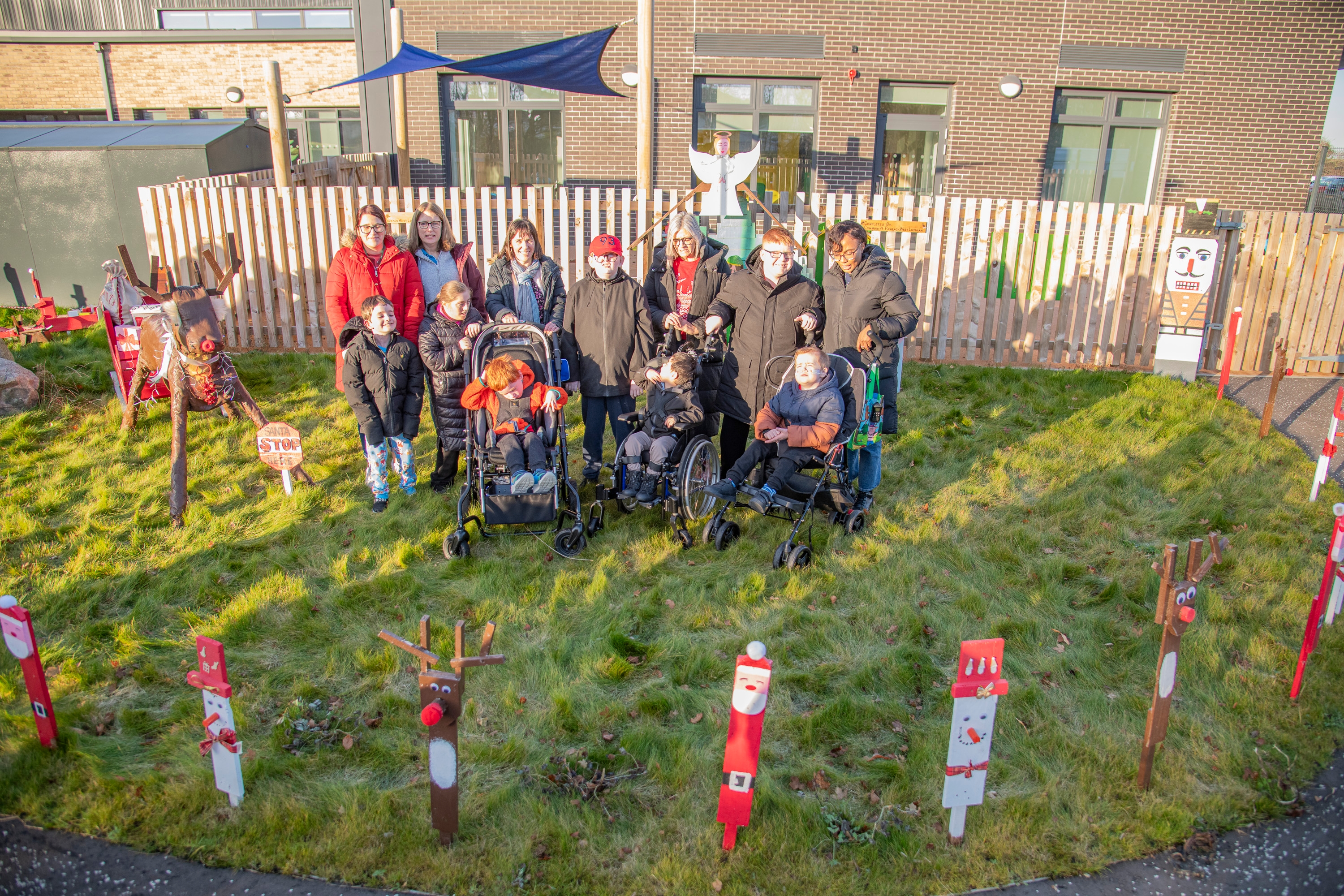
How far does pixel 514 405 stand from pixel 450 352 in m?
0.62

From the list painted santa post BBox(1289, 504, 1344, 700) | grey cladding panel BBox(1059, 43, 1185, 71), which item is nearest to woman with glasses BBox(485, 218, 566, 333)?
painted santa post BBox(1289, 504, 1344, 700)

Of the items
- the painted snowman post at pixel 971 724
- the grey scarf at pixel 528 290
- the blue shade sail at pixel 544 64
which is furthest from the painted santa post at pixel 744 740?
the blue shade sail at pixel 544 64

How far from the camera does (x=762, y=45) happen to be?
557 inches

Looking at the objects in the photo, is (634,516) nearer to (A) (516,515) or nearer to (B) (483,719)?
(A) (516,515)

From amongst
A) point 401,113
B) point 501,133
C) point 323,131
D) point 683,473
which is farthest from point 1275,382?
point 323,131

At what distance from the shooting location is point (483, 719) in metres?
4.04

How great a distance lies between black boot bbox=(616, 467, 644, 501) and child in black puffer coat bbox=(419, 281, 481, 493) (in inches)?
44.1

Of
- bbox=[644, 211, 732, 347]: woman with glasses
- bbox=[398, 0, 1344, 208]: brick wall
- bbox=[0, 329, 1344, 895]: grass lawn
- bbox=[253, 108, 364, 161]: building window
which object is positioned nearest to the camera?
bbox=[0, 329, 1344, 895]: grass lawn

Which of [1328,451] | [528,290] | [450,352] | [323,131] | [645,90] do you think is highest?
[323,131]

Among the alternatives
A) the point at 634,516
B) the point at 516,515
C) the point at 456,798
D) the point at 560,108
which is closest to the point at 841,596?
the point at 634,516

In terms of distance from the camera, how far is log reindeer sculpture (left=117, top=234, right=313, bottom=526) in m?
5.96

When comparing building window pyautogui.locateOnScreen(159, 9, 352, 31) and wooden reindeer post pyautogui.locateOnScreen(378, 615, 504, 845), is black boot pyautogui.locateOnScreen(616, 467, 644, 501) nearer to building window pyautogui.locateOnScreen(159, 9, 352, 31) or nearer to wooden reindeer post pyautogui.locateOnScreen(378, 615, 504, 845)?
wooden reindeer post pyautogui.locateOnScreen(378, 615, 504, 845)

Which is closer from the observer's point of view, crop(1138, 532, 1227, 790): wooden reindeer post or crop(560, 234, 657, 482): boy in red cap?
crop(1138, 532, 1227, 790): wooden reindeer post

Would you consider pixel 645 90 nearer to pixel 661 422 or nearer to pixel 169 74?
pixel 661 422
